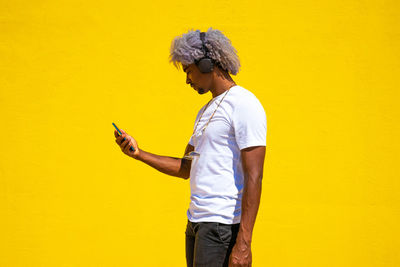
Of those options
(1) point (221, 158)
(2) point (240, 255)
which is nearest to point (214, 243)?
(2) point (240, 255)

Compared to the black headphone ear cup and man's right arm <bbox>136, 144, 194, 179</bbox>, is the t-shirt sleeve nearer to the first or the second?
the black headphone ear cup

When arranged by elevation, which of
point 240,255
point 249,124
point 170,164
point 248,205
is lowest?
point 240,255

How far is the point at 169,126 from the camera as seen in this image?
10.1ft

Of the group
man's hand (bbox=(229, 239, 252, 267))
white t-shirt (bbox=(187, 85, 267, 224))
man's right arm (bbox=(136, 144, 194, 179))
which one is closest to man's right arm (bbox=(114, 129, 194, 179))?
man's right arm (bbox=(136, 144, 194, 179))

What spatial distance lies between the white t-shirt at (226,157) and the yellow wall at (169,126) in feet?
4.34

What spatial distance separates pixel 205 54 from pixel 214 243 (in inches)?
29.4

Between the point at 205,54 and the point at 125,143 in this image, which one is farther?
the point at 125,143

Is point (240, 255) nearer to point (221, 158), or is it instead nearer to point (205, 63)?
point (221, 158)

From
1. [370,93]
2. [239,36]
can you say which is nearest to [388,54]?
[370,93]

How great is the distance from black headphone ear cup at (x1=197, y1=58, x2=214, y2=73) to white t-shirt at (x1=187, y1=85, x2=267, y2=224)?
0.13m

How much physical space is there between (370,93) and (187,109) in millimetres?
1268

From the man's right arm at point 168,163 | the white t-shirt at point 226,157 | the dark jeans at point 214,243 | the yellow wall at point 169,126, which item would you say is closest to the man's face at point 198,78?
the white t-shirt at point 226,157

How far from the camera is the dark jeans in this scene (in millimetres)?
1673

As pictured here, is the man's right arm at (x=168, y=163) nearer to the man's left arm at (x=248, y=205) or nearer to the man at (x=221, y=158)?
the man at (x=221, y=158)
